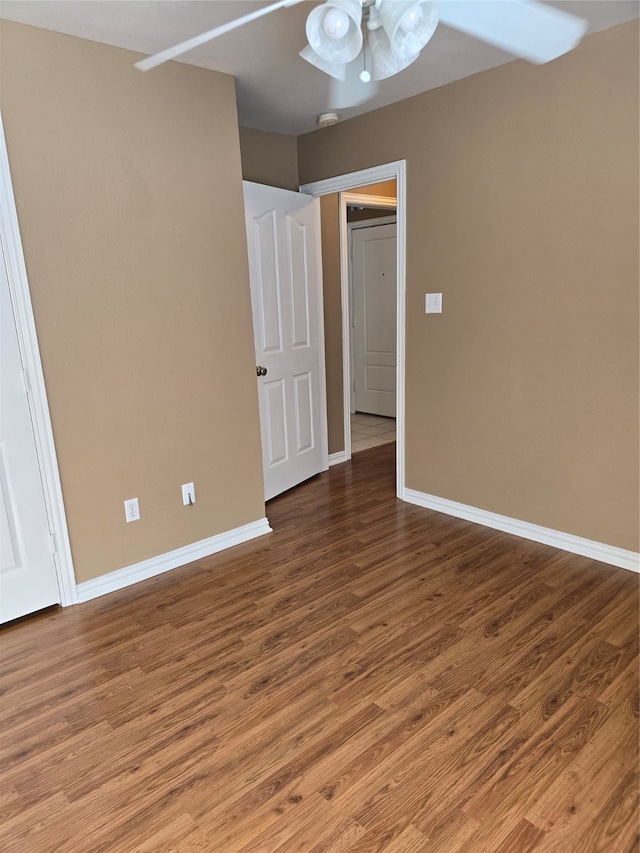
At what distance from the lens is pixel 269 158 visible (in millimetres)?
3770

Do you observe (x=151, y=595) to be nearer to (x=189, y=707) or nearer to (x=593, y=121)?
(x=189, y=707)

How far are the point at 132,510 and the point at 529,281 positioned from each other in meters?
2.28

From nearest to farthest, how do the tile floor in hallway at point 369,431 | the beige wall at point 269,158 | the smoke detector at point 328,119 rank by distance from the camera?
the smoke detector at point 328,119
the beige wall at point 269,158
the tile floor in hallway at point 369,431

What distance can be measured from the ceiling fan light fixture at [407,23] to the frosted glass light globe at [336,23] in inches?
5.8

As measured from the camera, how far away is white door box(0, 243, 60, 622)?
231 centimetres

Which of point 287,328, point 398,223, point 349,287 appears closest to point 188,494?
point 287,328

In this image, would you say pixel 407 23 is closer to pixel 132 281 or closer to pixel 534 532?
pixel 132 281

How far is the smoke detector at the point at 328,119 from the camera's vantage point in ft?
11.1

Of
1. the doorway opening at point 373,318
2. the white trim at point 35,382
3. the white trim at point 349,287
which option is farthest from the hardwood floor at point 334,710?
the doorway opening at point 373,318

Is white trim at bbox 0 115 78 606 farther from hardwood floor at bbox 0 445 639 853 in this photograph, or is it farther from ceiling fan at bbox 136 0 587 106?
ceiling fan at bbox 136 0 587 106

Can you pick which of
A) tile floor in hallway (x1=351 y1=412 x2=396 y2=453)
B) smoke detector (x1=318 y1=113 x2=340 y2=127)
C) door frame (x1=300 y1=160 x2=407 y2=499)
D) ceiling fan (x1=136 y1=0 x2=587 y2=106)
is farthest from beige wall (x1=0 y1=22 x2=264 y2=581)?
A: tile floor in hallway (x1=351 y1=412 x2=396 y2=453)

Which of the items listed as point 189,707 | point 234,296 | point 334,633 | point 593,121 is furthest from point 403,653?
point 593,121

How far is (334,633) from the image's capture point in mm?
2289

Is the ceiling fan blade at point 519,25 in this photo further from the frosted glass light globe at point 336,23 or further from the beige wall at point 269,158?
the beige wall at point 269,158
